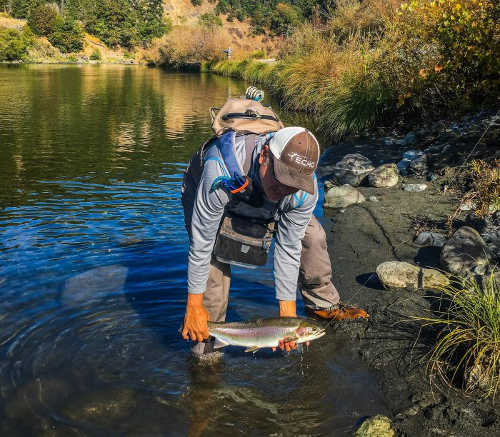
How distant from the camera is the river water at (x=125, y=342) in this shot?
3.87 metres

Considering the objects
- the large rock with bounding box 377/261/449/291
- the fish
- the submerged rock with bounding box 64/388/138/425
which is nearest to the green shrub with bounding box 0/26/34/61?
the large rock with bounding box 377/261/449/291

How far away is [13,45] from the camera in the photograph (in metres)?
62.2

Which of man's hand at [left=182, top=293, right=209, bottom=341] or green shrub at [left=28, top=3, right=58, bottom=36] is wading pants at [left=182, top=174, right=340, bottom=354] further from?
green shrub at [left=28, top=3, right=58, bottom=36]

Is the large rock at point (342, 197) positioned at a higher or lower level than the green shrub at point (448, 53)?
lower

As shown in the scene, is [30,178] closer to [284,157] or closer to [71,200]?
[71,200]

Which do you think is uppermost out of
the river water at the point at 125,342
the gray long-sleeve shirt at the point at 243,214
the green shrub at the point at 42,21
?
the green shrub at the point at 42,21

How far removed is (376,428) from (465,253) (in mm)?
2781

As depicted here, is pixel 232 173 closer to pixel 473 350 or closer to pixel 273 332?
pixel 273 332

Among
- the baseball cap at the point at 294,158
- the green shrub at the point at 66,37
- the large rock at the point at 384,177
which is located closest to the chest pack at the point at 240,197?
the baseball cap at the point at 294,158

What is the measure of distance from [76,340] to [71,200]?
199 inches

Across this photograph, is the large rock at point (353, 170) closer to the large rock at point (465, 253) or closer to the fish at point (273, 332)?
the large rock at point (465, 253)

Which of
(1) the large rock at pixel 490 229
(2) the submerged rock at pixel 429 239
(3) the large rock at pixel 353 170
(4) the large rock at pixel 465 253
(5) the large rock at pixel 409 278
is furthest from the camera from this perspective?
(3) the large rock at pixel 353 170

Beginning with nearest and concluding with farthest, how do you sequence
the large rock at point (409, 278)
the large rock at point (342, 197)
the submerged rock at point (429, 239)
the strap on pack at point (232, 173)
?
the strap on pack at point (232, 173) < the large rock at point (409, 278) < the submerged rock at point (429, 239) < the large rock at point (342, 197)

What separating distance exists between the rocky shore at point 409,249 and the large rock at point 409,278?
0.01 metres
